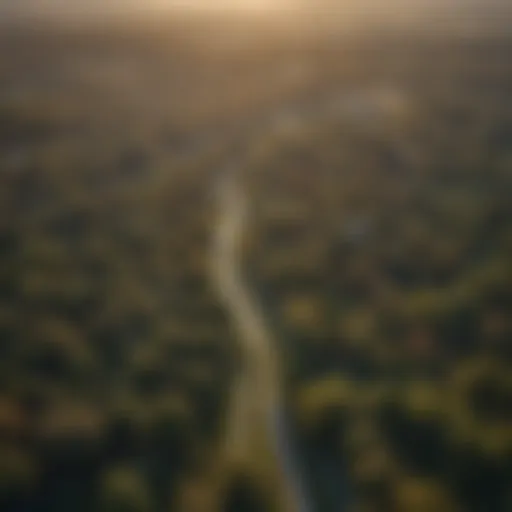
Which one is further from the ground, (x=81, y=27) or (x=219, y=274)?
(x=81, y=27)

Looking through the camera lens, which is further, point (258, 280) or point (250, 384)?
point (258, 280)

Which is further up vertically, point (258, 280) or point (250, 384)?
point (258, 280)

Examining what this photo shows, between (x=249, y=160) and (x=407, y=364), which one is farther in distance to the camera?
(x=249, y=160)

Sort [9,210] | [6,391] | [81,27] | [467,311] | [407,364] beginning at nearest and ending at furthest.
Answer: [6,391] → [407,364] → [467,311] → [9,210] → [81,27]

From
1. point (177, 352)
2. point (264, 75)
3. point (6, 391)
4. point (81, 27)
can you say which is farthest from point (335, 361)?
point (81, 27)

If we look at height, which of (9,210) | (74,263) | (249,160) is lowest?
(74,263)

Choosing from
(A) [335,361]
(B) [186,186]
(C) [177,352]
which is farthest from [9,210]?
(A) [335,361]

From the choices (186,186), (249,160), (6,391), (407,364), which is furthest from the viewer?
(249,160)

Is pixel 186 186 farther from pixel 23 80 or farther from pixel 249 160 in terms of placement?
pixel 23 80
